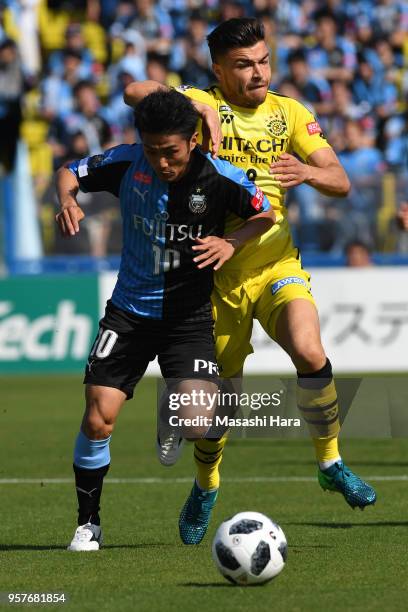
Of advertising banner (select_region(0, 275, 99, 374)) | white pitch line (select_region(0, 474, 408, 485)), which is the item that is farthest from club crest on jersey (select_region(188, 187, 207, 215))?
advertising banner (select_region(0, 275, 99, 374))

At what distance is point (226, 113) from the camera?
6.87m

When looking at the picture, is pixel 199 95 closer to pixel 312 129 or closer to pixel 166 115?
pixel 312 129

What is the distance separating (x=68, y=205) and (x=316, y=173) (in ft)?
4.06

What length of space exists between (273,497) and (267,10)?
46.0 feet

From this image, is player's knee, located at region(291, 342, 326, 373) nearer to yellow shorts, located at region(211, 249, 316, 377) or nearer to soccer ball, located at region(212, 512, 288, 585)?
yellow shorts, located at region(211, 249, 316, 377)

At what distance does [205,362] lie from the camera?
633 centimetres

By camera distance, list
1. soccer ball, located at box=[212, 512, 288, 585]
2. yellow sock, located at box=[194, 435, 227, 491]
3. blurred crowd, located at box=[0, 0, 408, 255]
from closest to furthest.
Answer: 1. soccer ball, located at box=[212, 512, 288, 585]
2. yellow sock, located at box=[194, 435, 227, 491]
3. blurred crowd, located at box=[0, 0, 408, 255]

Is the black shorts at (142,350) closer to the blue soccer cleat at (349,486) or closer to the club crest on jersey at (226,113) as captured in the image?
the blue soccer cleat at (349,486)

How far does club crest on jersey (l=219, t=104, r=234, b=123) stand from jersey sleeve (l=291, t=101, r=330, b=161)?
1.10 feet

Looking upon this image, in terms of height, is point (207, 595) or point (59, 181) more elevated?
point (59, 181)

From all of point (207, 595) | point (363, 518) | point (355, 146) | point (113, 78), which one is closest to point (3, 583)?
point (207, 595)

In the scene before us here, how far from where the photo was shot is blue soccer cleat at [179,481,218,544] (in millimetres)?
6578

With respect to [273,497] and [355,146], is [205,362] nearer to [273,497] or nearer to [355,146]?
[273,497]

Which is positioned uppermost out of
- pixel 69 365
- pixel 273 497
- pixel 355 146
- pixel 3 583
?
pixel 3 583
